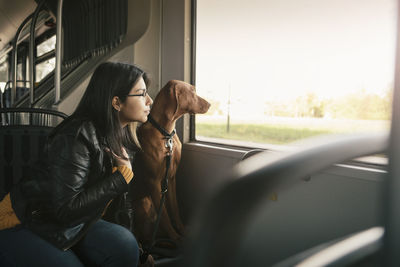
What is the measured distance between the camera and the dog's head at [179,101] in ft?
6.77

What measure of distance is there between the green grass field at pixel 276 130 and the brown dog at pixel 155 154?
1.06ft

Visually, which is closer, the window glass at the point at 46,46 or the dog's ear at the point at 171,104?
the dog's ear at the point at 171,104

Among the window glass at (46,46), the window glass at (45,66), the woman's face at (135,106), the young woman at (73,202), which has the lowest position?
the young woman at (73,202)

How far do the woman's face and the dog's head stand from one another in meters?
0.55

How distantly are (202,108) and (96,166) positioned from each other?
960mm

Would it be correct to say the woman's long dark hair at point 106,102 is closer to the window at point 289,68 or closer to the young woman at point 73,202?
the young woman at point 73,202

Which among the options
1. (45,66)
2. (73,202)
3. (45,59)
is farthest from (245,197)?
(45,66)

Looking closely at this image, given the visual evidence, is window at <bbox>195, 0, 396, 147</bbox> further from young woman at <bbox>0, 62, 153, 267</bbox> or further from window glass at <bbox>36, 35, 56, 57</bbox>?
window glass at <bbox>36, 35, 56, 57</bbox>

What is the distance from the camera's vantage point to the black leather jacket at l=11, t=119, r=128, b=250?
1.14m

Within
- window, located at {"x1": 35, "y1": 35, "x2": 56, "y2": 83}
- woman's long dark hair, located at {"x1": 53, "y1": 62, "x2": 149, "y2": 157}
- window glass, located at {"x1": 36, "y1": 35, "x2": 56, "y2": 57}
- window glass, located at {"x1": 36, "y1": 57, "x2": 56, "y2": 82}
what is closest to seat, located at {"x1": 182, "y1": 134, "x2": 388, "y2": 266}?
woman's long dark hair, located at {"x1": 53, "y1": 62, "x2": 149, "y2": 157}

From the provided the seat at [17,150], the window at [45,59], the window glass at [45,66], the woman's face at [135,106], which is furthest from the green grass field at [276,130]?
the window glass at [45,66]

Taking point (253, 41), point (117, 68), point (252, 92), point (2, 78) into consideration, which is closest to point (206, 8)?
point (253, 41)

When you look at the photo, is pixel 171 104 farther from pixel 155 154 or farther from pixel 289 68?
pixel 289 68

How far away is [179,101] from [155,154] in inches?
13.4
